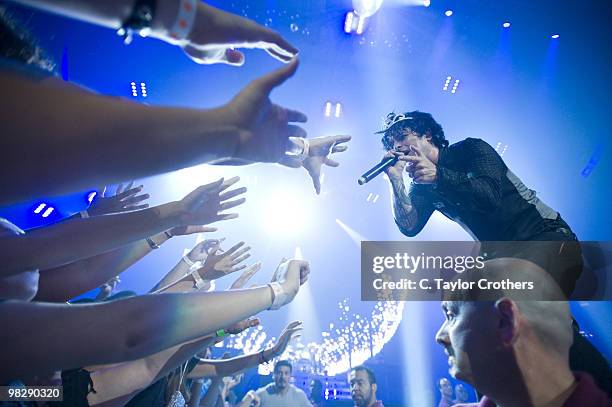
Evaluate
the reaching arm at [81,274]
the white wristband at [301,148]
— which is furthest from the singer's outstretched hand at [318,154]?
the reaching arm at [81,274]

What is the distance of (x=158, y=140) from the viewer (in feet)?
2.74

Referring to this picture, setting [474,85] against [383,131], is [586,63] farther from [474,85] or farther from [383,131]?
[383,131]

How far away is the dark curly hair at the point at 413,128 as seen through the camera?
3.10 meters

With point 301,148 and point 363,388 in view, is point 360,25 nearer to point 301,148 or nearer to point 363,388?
point 301,148

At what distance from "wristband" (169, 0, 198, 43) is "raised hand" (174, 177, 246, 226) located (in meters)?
1.46

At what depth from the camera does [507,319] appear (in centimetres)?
129

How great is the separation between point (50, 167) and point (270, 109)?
2.23 feet

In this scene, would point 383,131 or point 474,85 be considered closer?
point 383,131

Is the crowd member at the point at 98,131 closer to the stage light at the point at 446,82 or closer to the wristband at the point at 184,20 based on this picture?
the wristband at the point at 184,20

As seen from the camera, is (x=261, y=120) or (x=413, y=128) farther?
(x=413, y=128)

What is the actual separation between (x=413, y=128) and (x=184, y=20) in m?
2.62

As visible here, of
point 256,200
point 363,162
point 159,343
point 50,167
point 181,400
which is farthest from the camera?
point 256,200

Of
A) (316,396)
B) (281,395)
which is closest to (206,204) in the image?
(281,395)

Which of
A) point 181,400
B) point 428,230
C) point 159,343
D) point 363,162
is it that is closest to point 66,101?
point 159,343
